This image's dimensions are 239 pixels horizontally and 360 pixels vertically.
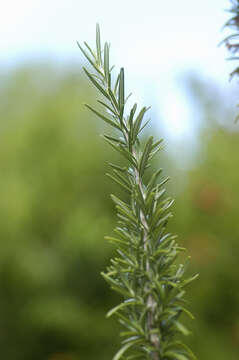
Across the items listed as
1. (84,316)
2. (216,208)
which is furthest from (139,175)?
(216,208)

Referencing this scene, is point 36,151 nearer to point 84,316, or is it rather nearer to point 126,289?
point 84,316

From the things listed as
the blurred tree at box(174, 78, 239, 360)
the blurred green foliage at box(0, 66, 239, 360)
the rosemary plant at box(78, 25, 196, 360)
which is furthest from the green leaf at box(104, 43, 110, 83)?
the blurred tree at box(174, 78, 239, 360)

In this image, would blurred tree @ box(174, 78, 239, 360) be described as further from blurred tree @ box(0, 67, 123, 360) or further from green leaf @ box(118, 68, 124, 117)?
green leaf @ box(118, 68, 124, 117)

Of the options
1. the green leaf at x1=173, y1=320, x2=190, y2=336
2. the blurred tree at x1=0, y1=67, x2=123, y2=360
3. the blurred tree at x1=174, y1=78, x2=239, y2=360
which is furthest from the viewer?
the blurred tree at x1=174, y1=78, x2=239, y2=360

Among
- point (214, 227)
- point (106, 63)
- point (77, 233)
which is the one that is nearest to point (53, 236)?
point (77, 233)

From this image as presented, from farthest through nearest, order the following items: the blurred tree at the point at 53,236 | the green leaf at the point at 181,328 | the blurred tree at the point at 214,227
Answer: the blurred tree at the point at 214,227 < the blurred tree at the point at 53,236 < the green leaf at the point at 181,328

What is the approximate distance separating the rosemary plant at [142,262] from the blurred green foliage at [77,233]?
2.94 m

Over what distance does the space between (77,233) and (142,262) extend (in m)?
3.02

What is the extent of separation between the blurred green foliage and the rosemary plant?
2.94 m

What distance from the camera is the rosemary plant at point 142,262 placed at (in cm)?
14

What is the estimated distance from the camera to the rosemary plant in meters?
0.14

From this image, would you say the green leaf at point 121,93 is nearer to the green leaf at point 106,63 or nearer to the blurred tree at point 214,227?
the green leaf at point 106,63

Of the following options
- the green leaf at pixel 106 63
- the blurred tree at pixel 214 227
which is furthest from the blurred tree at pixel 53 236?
the green leaf at pixel 106 63

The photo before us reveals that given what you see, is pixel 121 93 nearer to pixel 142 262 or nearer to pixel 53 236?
pixel 142 262
